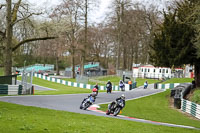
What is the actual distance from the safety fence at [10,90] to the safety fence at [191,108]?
13176 mm

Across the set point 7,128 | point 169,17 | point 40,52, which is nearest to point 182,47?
point 169,17

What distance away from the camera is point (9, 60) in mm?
24453

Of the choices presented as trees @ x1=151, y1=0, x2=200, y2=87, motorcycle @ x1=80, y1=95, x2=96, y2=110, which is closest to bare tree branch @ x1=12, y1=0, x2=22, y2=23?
motorcycle @ x1=80, y1=95, x2=96, y2=110

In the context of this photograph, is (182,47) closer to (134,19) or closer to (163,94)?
(163,94)

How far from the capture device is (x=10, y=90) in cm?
2462

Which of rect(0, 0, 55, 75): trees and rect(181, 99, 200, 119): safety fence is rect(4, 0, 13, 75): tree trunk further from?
rect(181, 99, 200, 119): safety fence

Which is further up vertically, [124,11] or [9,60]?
[124,11]

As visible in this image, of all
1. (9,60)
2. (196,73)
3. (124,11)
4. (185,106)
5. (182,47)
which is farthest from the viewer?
(124,11)

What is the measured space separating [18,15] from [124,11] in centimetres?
3417

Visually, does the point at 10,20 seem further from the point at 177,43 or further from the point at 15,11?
the point at 177,43

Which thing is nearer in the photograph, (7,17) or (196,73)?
(7,17)

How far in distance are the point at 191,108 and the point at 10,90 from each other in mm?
14017

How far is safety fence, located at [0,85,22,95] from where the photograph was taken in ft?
79.5

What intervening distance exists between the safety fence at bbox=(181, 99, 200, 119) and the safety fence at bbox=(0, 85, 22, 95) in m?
13.2
